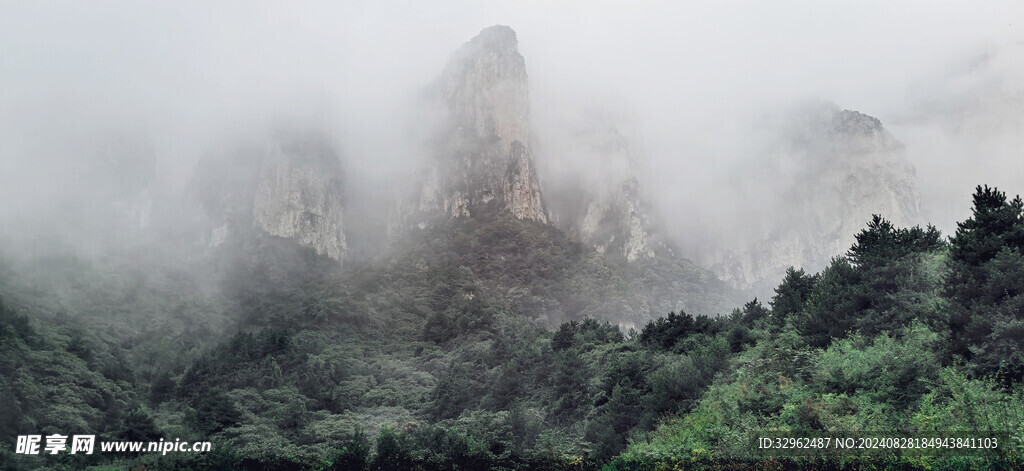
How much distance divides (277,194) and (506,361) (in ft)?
298

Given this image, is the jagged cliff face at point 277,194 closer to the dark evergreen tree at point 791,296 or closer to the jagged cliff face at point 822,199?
the jagged cliff face at point 822,199

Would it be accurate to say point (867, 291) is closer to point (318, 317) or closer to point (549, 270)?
point (318, 317)

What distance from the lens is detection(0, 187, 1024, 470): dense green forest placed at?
1855cm

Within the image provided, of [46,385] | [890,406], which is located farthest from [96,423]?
[890,406]

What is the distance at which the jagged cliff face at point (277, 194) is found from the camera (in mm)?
133250

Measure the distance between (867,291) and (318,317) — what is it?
7827 centimetres

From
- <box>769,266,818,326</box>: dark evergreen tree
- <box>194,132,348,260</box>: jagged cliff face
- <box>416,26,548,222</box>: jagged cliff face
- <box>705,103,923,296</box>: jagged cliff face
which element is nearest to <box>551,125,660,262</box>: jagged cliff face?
<box>416,26,548,222</box>: jagged cliff face

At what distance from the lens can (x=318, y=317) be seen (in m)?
92.8

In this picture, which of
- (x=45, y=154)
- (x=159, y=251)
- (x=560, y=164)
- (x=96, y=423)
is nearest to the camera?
(x=96, y=423)

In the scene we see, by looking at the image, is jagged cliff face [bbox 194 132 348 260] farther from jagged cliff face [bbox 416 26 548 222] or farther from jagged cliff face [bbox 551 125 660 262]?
jagged cliff face [bbox 551 125 660 262]

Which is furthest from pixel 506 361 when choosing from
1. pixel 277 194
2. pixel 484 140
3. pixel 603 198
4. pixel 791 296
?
pixel 603 198

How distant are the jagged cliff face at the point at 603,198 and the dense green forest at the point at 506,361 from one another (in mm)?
33226

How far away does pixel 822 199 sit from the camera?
17388 cm

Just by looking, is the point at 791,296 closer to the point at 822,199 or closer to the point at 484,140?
the point at 484,140
